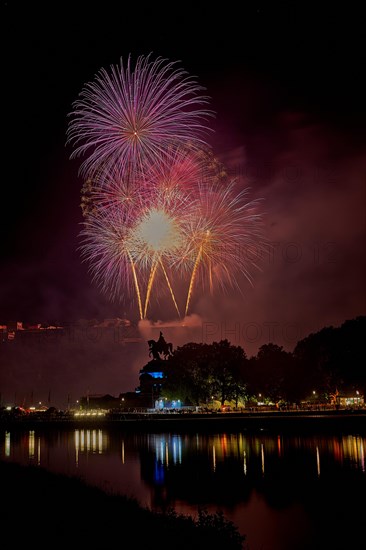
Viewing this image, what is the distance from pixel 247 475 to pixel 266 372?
213ft

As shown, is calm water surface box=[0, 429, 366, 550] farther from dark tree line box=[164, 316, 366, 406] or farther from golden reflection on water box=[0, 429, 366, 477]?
dark tree line box=[164, 316, 366, 406]

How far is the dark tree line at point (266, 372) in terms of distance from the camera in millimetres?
88062

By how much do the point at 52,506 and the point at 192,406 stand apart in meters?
77.9

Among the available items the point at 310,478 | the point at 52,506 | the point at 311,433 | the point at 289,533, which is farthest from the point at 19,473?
the point at 311,433

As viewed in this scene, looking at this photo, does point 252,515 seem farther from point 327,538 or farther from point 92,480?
point 92,480

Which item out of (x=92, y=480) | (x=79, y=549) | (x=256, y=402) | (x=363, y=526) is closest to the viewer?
(x=79, y=549)

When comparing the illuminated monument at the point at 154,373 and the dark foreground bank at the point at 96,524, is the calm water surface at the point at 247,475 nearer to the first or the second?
the dark foreground bank at the point at 96,524

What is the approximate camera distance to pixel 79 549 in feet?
43.9

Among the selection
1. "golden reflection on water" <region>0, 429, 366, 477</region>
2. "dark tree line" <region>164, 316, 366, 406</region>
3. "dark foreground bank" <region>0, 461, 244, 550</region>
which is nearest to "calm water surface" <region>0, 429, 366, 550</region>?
"golden reflection on water" <region>0, 429, 366, 477</region>

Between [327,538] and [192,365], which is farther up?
[192,365]

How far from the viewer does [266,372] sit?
94.6m

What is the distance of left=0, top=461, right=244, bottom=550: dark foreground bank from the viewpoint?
1405cm

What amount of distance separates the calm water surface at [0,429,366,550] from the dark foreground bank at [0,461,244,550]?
132 inches

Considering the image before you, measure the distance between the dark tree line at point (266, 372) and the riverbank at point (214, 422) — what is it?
66.6 ft
